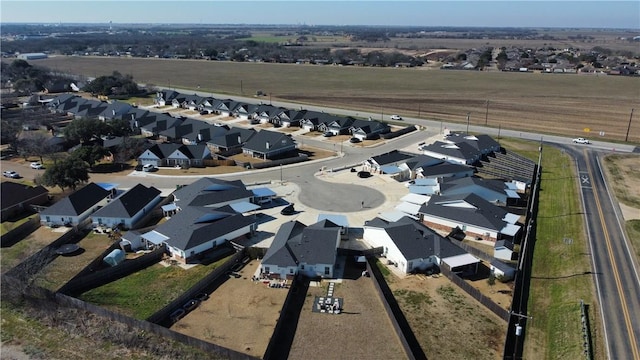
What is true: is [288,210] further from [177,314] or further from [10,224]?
[10,224]

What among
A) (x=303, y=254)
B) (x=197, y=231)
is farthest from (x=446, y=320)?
(x=197, y=231)

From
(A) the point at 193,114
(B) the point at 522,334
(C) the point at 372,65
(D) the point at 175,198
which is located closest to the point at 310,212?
(D) the point at 175,198

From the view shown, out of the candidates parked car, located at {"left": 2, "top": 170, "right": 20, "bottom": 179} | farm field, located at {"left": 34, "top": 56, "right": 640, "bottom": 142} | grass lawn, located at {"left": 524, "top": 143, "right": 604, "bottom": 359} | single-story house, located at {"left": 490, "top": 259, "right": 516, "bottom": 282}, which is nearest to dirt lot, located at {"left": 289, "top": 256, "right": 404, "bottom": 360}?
grass lawn, located at {"left": 524, "top": 143, "right": 604, "bottom": 359}

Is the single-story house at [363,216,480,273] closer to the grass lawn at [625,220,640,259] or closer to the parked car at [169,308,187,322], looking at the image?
the grass lawn at [625,220,640,259]

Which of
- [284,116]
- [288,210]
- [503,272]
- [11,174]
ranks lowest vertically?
[503,272]

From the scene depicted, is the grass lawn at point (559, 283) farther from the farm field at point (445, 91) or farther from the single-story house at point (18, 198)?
the single-story house at point (18, 198)

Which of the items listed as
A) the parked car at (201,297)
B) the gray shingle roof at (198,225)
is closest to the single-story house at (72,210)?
the gray shingle roof at (198,225)
